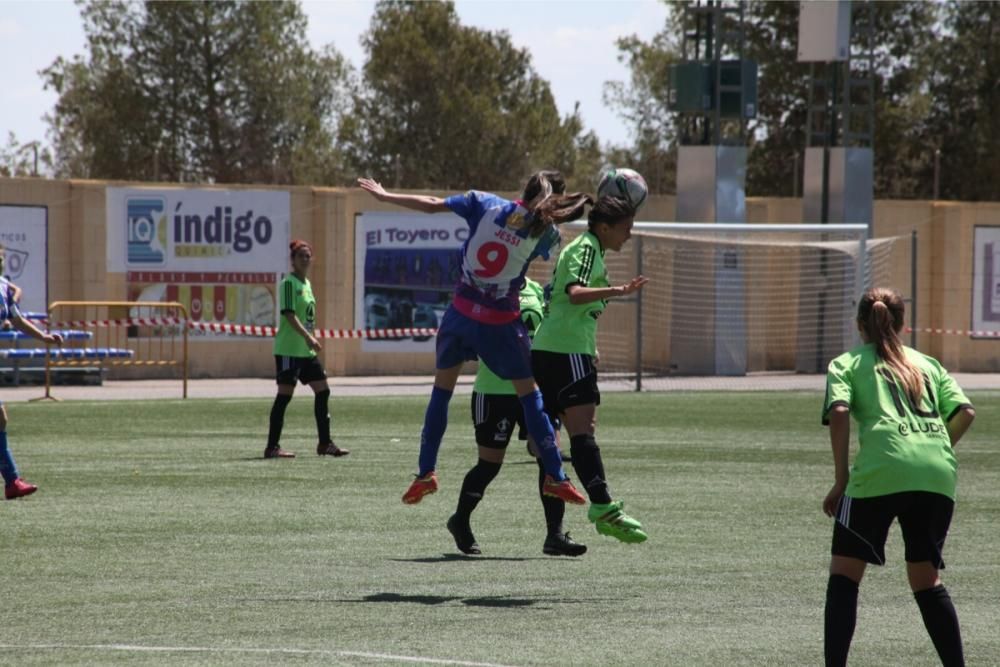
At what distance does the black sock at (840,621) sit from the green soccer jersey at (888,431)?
35cm

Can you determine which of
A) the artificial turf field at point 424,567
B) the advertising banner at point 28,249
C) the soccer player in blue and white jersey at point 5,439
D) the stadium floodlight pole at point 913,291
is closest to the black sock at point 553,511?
the artificial turf field at point 424,567

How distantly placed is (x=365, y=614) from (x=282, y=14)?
Result: 2146 inches

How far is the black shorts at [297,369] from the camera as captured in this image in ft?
51.5

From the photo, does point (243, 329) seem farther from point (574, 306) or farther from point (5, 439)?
point (574, 306)

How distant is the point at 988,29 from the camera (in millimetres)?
54812

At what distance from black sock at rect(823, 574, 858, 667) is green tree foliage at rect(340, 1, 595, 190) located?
50.8 meters

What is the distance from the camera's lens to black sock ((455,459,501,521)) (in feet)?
31.7

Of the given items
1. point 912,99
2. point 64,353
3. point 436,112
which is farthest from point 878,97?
point 64,353

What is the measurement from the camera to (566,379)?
9141 millimetres

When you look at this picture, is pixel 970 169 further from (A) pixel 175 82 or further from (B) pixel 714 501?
(B) pixel 714 501

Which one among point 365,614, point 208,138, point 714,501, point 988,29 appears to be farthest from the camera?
point 208,138

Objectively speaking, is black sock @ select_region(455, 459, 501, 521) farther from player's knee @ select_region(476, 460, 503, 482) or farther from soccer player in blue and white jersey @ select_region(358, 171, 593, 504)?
soccer player in blue and white jersey @ select_region(358, 171, 593, 504)

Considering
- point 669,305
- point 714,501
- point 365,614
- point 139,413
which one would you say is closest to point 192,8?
point 669,305

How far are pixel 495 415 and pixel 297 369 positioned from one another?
6134mm
